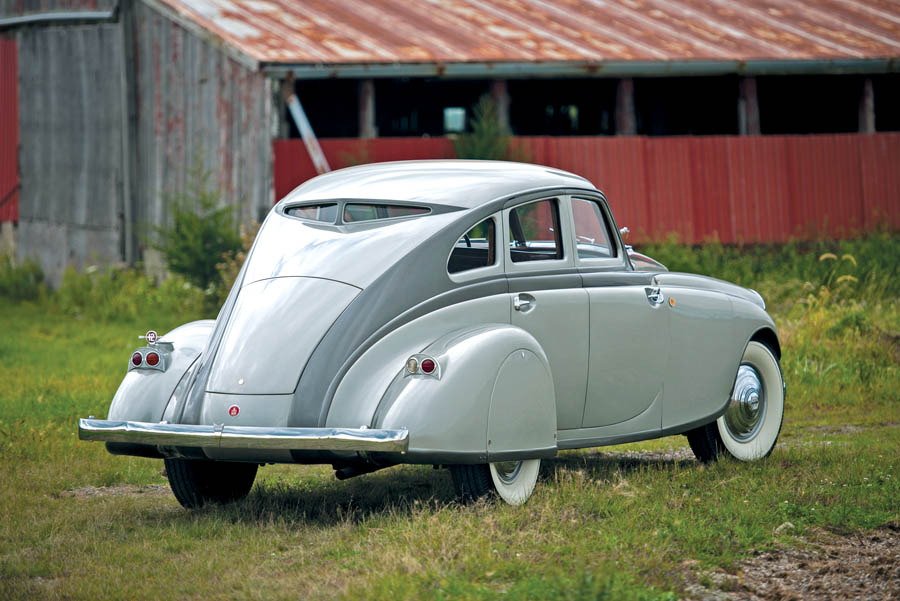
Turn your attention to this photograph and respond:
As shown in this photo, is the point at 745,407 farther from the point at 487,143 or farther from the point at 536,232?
the point at 487,143

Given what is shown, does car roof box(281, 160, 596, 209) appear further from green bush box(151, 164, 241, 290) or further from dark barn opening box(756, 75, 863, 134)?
dark barn opening box(756, 75, 863, 134)

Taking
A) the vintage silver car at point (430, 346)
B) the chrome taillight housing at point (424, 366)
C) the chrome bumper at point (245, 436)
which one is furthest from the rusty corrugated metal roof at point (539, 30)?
the chrome taillight housing at point (424, 366)

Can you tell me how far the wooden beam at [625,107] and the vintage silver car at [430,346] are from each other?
11.4m

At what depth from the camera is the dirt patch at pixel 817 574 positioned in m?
4.96

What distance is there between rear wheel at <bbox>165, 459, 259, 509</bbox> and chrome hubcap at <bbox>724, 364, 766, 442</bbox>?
10.1 ft

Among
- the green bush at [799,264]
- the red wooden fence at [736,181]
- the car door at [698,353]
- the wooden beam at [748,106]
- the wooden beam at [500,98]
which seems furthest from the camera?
the wooden beam at [748,106]

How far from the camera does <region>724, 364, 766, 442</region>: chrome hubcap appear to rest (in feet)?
25.9

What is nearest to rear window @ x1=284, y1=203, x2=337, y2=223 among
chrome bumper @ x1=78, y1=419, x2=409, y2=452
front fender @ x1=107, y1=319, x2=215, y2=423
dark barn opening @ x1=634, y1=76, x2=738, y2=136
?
front fender @ x1=107, y1=319, x2=215, y2=423

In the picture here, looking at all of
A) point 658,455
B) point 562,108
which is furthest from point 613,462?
point 562,108

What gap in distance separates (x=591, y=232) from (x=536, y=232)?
0.46m

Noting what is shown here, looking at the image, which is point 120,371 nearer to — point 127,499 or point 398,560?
point 127,499

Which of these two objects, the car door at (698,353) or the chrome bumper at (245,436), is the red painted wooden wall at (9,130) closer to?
the chrome bumper at (245,436)

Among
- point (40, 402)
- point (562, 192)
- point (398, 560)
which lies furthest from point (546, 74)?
point (398, 560)

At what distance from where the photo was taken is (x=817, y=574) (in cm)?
525
